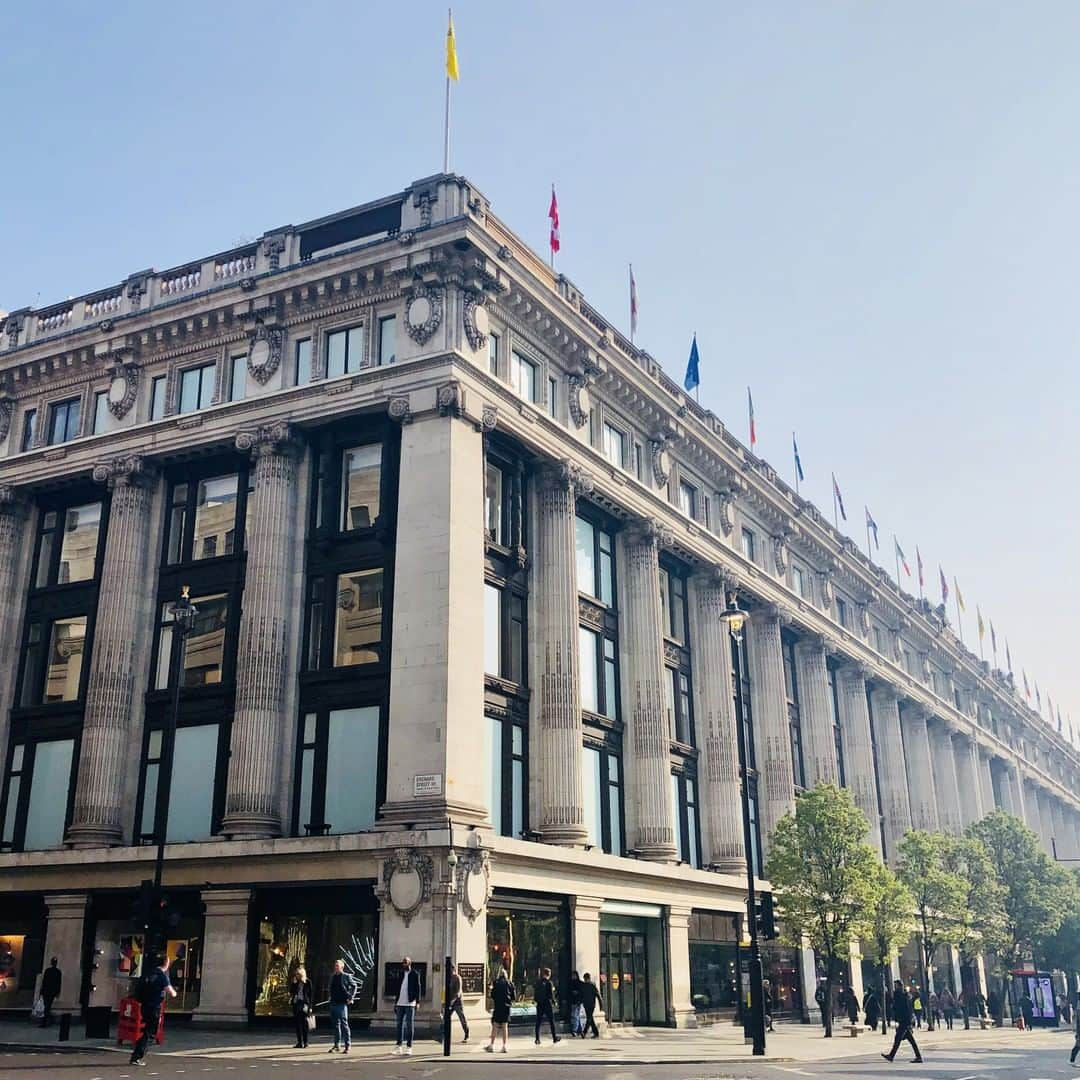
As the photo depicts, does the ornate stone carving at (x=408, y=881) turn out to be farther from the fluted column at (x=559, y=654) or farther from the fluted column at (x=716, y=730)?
the fluted column at (x=716, y=730)

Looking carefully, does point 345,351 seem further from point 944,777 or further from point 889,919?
point 944,777

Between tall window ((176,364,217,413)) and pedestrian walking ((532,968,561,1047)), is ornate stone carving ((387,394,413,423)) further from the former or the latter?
pedestrian walking ((532,968,561,1047))

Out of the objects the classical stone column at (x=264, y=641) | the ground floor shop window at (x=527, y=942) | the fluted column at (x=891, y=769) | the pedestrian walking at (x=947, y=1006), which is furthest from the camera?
the fluted column at (x=891, y=769)

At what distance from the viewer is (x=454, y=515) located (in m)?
35.2

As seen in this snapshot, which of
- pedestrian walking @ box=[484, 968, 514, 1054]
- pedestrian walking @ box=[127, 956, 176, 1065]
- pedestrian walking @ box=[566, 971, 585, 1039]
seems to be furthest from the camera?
pedestrian walking @ box=[566, 971, 585, 1039]

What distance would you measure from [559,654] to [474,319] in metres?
11.5

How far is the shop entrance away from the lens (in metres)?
38.8

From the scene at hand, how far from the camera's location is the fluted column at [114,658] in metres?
37.7

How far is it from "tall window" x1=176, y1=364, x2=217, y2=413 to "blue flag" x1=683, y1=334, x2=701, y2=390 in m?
22.1

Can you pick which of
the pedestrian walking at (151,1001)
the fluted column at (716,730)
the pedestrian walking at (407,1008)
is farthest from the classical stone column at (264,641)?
the fluted column at (716,730)

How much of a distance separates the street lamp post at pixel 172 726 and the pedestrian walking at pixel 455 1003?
24.3ft

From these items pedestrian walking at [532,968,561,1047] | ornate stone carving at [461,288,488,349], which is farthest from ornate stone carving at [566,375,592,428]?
pedestrian walking at [532,968,561,1047]

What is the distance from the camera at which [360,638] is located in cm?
3638

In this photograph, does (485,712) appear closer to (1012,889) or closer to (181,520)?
(181,520)
